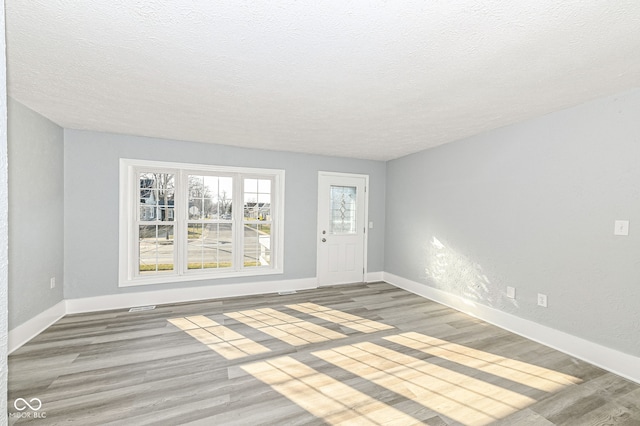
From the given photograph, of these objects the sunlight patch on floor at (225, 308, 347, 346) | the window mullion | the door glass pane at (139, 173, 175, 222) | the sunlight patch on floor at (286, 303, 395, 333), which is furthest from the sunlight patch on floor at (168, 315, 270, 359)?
the door glass pane at (139, 173, 175, 222)

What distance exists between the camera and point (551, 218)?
117 inches

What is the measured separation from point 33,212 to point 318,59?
3444 millimetres

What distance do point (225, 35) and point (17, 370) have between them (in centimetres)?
324

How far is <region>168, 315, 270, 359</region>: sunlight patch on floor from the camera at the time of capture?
111 inches

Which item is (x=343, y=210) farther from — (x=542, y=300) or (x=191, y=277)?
(x=542, y=300)

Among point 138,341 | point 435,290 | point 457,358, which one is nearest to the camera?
point 457,358

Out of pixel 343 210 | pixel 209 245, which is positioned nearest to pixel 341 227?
pixel 343 210

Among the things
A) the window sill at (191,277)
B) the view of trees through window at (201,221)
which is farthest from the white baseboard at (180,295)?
the view of trees through window at (201,221)

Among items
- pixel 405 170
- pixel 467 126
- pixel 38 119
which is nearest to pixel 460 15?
pixel 467 126

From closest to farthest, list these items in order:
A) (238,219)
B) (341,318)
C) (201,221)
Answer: (341,318), (201,221), (238,219)

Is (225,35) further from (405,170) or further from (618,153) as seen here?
(405,170)

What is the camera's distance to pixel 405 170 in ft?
16.8

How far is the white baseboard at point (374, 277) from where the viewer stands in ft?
18.0

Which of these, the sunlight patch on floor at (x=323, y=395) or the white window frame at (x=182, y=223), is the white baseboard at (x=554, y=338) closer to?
the sunlight patch on floor at (x=323, y=395)
